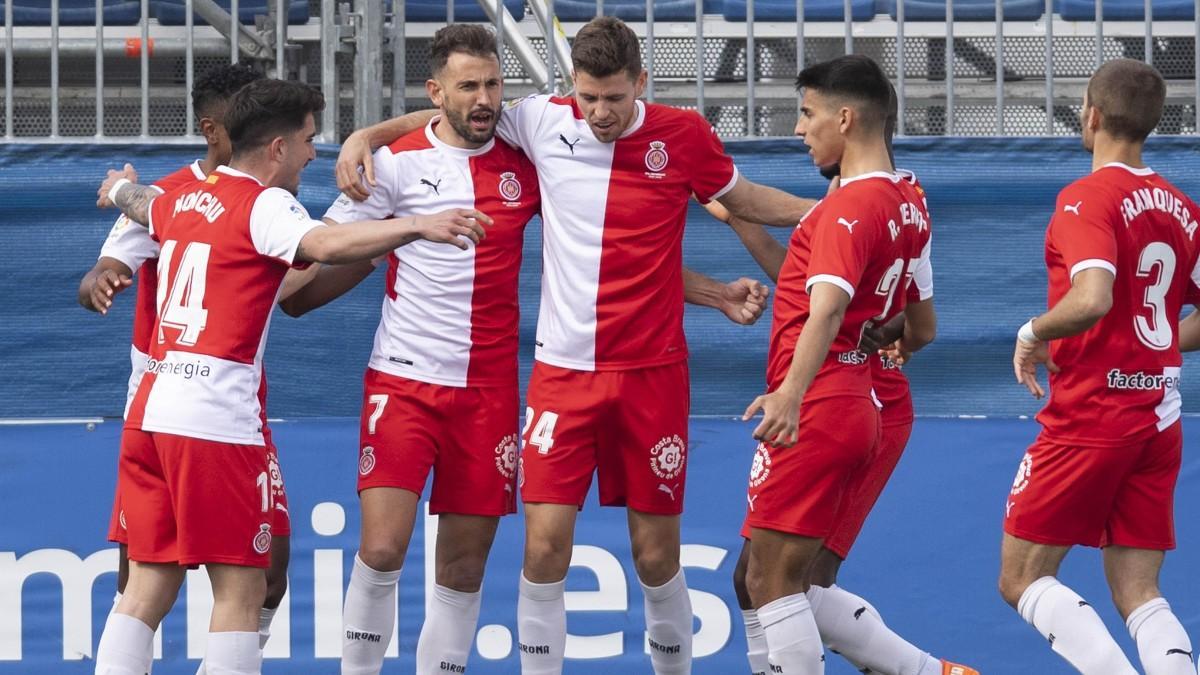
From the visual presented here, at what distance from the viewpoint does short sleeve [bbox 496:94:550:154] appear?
5723 mm

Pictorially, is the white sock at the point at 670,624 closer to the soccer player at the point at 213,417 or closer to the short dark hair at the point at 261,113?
the soccer player at the point at 213,417

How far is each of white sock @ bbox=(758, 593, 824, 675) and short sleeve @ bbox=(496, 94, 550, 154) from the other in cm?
182

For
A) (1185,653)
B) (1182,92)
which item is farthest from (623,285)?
(1182,92)

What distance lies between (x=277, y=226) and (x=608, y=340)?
127 cm

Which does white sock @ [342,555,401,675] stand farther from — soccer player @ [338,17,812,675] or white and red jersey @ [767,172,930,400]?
white and red jersey @ [767,172,930,400]

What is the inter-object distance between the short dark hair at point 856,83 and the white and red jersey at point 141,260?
85.2 inches

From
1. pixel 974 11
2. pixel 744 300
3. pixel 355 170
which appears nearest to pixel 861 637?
pixel 744 300

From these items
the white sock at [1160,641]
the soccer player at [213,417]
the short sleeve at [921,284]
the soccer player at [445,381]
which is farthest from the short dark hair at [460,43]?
the white sock at [1160,641]

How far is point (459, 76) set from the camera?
562cm

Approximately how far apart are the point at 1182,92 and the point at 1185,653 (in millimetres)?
3115

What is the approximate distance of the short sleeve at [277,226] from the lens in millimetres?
4836

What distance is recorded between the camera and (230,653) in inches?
192

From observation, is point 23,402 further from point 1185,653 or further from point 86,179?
point 1185,653

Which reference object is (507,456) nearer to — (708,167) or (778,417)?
(708,167)
